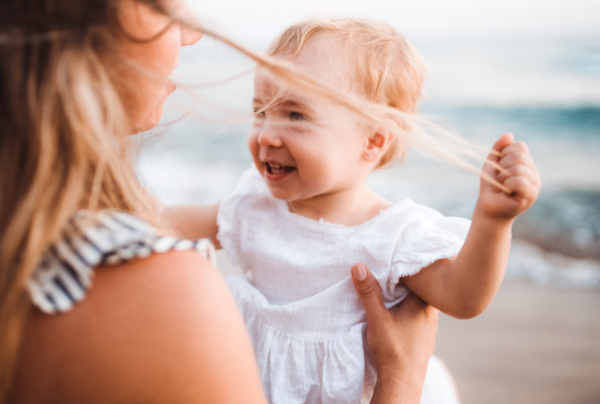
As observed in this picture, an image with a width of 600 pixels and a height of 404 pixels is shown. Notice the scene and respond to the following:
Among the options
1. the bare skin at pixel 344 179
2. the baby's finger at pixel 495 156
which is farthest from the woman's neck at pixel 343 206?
the baby's finger at pixel 495 156

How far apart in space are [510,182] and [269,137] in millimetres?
808

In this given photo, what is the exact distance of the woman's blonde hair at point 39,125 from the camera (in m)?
0.75

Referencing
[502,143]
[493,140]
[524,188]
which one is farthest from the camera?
[493,140]

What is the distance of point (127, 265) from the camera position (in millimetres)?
812

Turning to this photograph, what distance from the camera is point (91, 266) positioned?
785 mm

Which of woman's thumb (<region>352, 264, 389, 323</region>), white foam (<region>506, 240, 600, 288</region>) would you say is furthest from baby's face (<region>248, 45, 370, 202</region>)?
white foam (<region>506, 240, 600, 288</region>)

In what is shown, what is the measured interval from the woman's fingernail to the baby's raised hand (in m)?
0.45

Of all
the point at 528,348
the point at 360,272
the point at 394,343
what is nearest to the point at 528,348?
the point at 528,348

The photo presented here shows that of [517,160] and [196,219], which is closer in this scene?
[517,160]

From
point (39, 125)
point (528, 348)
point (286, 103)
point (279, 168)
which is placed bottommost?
point (528, 348)

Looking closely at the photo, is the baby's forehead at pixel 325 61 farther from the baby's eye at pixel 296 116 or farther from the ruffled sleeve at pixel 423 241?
the ruffled sleeve at pixel 423 241

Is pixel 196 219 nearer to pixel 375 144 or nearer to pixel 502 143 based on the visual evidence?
pixel 375 144

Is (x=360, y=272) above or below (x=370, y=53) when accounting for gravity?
below

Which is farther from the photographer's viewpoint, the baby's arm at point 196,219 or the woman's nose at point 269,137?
the baby's arm at point 196,219
